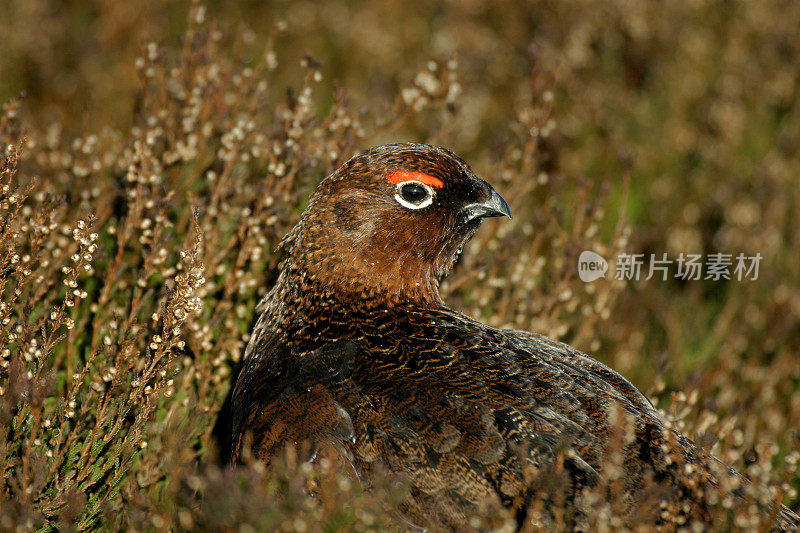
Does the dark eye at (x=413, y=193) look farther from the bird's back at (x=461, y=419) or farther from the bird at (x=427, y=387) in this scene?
the bird's back at (x=461, y=419)

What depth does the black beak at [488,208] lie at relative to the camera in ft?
11.1

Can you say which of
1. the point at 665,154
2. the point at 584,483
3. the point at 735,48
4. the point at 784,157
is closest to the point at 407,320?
the point at 584,483

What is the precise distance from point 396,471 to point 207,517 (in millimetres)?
638

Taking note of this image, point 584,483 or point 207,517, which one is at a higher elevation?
point 584,483

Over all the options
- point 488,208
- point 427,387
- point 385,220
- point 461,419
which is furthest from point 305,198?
point 461,419

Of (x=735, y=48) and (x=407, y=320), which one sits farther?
(x=735, y=48)

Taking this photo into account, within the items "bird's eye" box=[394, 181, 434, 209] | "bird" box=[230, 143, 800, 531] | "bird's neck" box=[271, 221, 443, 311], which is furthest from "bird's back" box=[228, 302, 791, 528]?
"bird's eye" box=[394, 181, 434, 209]

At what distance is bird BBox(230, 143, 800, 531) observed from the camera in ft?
8.21

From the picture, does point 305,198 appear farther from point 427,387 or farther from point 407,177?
point 427,387

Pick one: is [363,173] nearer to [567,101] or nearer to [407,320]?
[407,320]

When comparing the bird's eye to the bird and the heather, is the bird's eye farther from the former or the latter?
the heather

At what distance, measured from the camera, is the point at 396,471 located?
2535 mm

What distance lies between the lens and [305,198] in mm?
4094

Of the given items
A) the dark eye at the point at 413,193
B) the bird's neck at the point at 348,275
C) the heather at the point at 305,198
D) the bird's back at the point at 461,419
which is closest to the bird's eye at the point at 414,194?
the dark eye at the point at 413,193
